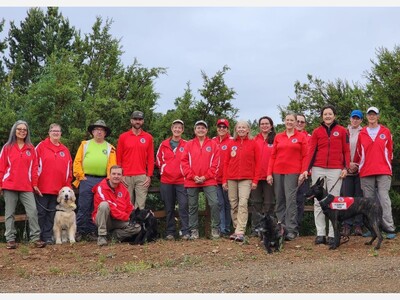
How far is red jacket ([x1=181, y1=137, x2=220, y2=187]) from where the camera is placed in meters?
11.8

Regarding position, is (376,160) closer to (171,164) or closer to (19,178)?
(171,164)

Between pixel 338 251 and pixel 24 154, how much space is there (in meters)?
5.87

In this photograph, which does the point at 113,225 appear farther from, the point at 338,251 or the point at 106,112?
the point at 338,251

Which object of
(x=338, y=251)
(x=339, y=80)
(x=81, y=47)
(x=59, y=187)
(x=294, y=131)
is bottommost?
(x=338, y=251)

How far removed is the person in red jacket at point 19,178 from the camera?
37.4 ft

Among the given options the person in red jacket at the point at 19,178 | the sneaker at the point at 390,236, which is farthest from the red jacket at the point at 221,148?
the person in red jacket at the point at 19,178

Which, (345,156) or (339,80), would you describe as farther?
(339,80)

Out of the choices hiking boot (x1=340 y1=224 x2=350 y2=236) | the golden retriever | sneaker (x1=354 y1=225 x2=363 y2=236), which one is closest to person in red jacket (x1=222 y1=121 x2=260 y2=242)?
hiking boot (x1=340 y1=224 x2=350 y2=236)

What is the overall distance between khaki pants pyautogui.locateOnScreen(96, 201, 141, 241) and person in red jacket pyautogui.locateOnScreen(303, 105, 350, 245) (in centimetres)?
340

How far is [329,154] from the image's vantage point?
11.1 meters

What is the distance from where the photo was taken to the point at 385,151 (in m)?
11.3

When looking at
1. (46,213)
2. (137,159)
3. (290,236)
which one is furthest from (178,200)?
(46,213)

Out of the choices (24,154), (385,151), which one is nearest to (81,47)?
(24,154)

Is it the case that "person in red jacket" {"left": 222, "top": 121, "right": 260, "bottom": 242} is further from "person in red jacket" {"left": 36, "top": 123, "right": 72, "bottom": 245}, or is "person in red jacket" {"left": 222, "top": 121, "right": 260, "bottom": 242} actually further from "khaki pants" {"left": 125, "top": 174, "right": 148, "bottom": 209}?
"person in red jacket" {"left": 36, "top": 123, "right": 72, "bottom": 245}
